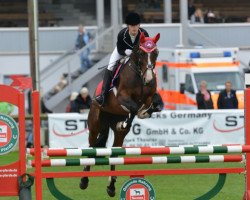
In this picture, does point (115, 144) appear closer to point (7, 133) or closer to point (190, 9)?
point (7, 133)

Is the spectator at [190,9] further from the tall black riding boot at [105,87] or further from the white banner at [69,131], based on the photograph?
the tall black riding boot at [105,87]

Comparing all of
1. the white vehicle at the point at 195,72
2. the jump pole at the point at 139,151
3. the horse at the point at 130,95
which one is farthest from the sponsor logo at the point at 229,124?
the jump pole at the point at 139,151

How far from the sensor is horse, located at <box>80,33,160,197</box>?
1370 centimetres

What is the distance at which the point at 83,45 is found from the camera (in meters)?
37.3

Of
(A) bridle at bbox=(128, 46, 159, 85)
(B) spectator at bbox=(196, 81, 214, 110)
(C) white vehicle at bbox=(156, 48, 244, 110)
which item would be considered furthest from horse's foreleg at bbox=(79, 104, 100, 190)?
(C) white vehicle at bbox=(156, 48, 244, 110)

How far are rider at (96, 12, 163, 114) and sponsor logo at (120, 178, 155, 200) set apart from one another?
2.39 m

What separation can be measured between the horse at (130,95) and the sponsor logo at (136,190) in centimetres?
217

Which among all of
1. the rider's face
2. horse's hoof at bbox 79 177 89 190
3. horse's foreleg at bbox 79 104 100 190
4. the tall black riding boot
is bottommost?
horse's hoof at bbox 79 177 89 190

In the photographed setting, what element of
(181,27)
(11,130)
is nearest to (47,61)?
(181,27)

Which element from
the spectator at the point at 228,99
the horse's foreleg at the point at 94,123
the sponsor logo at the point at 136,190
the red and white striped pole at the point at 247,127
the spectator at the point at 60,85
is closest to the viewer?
the red and white striped pole at the point at 247,127

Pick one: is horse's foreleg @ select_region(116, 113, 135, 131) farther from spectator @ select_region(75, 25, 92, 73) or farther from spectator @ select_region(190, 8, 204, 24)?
spectator @ select_region(190, 8, 204, 24)

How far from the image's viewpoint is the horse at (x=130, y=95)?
13.7 metres

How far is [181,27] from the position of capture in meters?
38.1

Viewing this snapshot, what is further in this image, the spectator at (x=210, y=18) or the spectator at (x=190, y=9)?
the spectator at (x=190, y=9)
